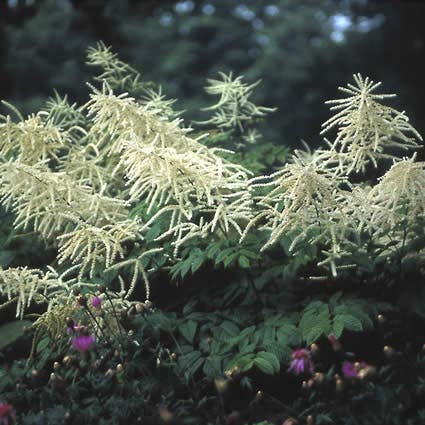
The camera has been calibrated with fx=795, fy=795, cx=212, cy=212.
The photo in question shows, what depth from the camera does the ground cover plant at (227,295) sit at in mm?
3666

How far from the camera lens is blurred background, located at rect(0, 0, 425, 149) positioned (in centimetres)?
1677

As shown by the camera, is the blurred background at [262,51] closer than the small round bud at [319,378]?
No

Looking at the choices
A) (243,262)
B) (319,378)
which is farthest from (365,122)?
(319,378)

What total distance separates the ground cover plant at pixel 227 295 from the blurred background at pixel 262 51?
11.0 metres

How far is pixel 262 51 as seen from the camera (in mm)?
19469

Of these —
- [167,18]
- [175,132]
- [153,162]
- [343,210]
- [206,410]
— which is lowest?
[206,410]

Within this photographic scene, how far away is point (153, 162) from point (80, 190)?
647 millimetres

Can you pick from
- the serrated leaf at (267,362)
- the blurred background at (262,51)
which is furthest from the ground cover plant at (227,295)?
the blurred background at (262,51)

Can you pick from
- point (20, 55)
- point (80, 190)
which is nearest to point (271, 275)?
point (80, 190)

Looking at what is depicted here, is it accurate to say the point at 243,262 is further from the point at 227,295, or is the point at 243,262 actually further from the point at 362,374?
the point at 362,374

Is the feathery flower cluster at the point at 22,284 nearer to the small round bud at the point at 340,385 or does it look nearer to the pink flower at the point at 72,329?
the pink flower at the point at 72,329

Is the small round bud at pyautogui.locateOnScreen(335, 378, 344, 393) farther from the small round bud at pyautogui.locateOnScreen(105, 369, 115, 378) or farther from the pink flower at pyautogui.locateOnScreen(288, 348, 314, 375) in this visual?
the small round bud at pyautogui.locateOnScreen(105, 369, 115, 378)

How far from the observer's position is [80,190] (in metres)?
4.45

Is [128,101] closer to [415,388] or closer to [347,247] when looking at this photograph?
[347,247]
